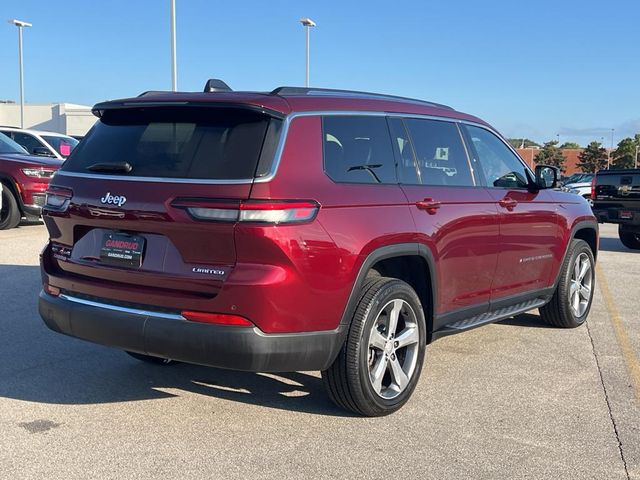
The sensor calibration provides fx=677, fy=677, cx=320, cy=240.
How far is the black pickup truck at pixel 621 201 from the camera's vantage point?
12641mm

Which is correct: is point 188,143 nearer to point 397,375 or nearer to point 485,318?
point 397,375

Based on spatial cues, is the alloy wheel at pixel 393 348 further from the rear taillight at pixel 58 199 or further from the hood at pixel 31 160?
the hood at pixel 31 160

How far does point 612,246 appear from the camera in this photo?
543 inches

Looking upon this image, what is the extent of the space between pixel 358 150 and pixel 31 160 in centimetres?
953

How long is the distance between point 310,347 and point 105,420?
134cm

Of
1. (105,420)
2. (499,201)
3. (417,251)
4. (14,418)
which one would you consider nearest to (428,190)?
(417,251)

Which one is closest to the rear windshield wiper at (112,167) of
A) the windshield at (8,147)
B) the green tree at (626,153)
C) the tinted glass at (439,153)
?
the tinted glass at (439,153)

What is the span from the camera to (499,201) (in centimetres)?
520

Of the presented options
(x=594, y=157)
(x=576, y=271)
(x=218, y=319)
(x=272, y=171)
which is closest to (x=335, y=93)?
(x=272, y=171)

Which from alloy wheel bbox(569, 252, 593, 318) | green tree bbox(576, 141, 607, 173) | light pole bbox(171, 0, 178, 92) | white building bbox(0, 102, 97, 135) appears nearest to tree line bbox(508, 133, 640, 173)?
green tree bbox(576, 141, 607, 173)

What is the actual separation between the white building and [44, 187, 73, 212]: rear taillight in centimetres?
6045

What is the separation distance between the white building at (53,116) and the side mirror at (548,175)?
196 ft

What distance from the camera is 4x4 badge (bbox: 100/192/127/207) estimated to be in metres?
3.69

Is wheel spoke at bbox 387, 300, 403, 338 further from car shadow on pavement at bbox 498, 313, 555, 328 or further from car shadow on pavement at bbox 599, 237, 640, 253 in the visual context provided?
car shadow on pavement at bbox 599, 237, 640, 253
